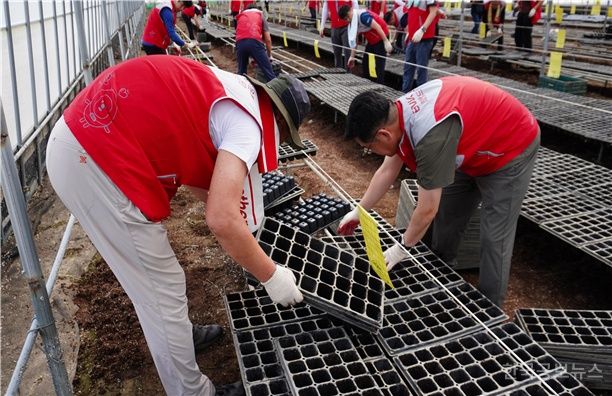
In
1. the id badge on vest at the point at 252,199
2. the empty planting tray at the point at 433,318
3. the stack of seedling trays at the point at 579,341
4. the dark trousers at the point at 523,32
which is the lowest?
the stack of seedling trays at the point at 579,341

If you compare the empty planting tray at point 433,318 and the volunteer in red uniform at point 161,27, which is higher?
the volunteer in red uniform at point 161,27

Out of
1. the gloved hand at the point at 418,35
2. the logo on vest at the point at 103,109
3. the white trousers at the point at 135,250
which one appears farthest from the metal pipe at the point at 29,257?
the gloved hand at the point at 418,35

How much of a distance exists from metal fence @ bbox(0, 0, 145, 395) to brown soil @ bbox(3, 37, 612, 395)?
1.72 ft

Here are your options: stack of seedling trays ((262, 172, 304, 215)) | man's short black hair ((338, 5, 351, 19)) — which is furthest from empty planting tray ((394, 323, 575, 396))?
man's short black hair ((338, 5, 351, 19))

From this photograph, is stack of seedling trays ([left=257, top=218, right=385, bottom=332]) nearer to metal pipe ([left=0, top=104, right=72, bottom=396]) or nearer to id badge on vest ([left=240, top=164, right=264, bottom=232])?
id badge on vest ([left=240, top=164, right=264, bottom=232])

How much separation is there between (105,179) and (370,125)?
127cm

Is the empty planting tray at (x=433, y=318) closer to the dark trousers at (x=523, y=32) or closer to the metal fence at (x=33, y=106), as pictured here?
the metal fence at (x=33, y=106)

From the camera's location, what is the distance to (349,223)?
3.15 metres

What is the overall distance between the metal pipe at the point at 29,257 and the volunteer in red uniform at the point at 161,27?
6210 mm

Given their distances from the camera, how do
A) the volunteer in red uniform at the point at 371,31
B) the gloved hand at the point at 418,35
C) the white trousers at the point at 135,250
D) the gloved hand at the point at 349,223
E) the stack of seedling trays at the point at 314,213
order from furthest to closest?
the volunteer in red uniform at the point at 371,31 < the gloved hand at the point at 418,35 < the stack of seedling trays at the point at 314,213 < the gloved hand at the point at 349,223 < the white trousers at the point at 135,250

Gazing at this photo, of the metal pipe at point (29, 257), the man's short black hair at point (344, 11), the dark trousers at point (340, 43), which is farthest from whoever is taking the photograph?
the dark trousers at point (340, 43)

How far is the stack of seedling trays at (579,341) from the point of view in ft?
8.35

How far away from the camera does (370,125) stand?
7.69 feet

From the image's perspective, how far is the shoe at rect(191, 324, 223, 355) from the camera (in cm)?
288
